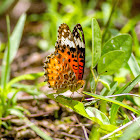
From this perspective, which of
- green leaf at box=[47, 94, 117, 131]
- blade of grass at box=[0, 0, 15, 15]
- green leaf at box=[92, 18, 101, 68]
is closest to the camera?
green leaf at box=[47, 94, 117, 131]

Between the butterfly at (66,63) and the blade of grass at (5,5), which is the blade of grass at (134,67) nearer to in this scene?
the butterfly at (66,63)

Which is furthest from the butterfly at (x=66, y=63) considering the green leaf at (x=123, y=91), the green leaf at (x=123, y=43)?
the green leaf at (x=123, y=91)

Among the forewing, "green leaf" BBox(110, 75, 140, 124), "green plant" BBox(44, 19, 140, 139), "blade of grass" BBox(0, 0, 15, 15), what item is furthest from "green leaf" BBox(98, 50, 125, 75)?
"blade of grass" BBox(0, 0, 15, 15)

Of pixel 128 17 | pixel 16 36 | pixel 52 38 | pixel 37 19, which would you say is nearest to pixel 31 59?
pixel 52 38

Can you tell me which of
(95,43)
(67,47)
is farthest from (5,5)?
(95,43)

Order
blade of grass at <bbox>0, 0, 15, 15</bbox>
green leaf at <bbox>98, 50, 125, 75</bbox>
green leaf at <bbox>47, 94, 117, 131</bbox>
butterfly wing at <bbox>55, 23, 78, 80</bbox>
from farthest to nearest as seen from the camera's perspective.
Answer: blade of grass at <bbox>0, 0, 15, 15</bbox> → butterfly wing at <bbox>55, 23, 78, 80</bbox> → green leaf at <bbox>98, 50, 125, 75</bbox> → green leaf at <bbox>47, 94, 117, 131</bbox>

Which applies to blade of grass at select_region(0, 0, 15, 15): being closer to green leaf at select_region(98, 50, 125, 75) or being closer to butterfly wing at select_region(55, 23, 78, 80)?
butterfly wing at select_region(55, 23, 78, 80)

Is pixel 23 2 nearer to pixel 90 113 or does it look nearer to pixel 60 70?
pixel 60 70
